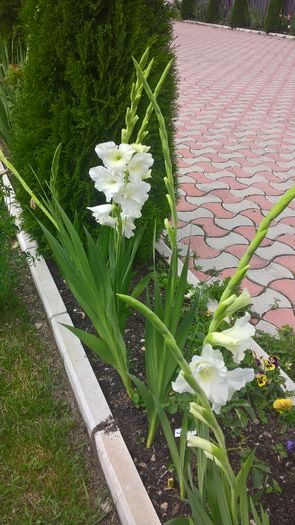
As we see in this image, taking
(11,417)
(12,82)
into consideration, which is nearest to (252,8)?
(12,82)

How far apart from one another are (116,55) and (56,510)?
172 cm

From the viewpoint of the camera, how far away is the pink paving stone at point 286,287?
2.55 meters

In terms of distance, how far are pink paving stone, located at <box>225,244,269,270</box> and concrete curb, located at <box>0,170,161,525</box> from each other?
1.14m

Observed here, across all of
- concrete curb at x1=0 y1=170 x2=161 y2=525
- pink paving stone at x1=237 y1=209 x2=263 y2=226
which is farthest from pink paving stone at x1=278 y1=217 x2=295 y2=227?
concrete curb at x1=0 y1=170 x2=161 y2=525

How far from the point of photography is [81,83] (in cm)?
204

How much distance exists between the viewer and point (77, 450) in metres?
1.69

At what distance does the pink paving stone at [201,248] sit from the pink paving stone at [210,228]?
102 mm

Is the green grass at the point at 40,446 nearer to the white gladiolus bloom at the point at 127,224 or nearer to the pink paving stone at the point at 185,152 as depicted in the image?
the white gladiolus bloom at the point at 127,224

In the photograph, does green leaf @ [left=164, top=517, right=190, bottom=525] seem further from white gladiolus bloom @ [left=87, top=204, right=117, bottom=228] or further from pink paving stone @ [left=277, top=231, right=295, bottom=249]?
pink paving stone @ [left=277, top=231, right=295, bottom=249]

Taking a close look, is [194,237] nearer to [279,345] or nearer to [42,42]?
[279,345]

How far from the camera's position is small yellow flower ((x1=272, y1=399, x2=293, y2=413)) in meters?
1.66

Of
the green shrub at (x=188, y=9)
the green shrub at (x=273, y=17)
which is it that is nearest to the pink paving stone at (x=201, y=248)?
the green shrub at (x=273, y=17)

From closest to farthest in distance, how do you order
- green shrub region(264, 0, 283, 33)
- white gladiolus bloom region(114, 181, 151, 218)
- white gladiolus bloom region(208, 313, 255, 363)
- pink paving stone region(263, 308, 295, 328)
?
white gladiolus bloom region(208, 313, 255, 363) → white gladiolus bloom region(114, 181, 151, 218) → pink paving stone region(263, 308, 295, 328) → green shrub region(264, 0, 283, 33)

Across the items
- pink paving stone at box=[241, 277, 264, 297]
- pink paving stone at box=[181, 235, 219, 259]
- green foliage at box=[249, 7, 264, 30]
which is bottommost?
pink paving stone at box=[241, 277, 264, 297]
